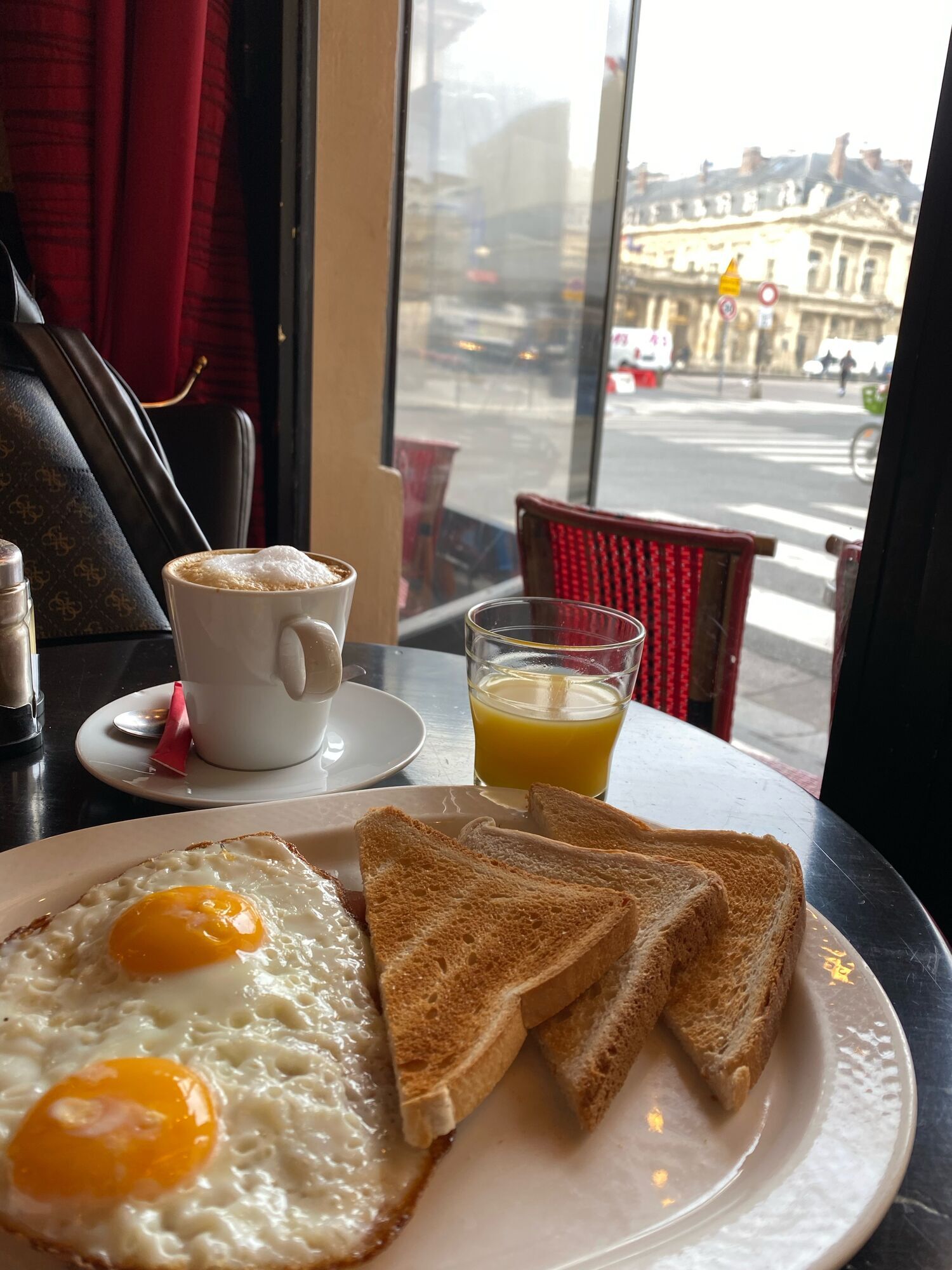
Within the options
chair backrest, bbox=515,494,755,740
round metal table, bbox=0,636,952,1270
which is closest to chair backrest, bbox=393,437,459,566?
chair backrest, bbox=515,494,755,740

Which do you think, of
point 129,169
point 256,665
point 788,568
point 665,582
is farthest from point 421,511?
point 256,665

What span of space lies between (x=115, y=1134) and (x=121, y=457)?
4.70ft

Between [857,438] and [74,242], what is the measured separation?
3.24 meters

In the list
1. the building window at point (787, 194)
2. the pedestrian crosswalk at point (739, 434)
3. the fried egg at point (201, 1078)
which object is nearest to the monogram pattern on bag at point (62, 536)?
the fried egg at point (201, 1078)

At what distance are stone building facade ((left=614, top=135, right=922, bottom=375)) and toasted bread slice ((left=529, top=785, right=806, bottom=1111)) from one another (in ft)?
7.73

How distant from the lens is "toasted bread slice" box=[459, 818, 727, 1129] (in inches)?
23.3

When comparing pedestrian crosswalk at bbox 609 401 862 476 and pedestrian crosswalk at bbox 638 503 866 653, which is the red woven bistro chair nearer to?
pedestrian crosswalk at bbox 638 503 866 653

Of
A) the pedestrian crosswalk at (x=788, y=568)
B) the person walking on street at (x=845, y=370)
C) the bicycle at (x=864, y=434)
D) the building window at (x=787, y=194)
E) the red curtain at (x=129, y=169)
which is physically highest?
the building window at (x=787, y=194)

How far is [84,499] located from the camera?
1.74 metres

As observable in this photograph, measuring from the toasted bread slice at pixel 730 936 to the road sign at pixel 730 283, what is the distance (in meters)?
3.48

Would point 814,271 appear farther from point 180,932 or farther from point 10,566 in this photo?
point 180,932

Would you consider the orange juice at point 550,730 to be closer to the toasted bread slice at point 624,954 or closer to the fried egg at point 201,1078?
the toasted bread slice at point 624,954

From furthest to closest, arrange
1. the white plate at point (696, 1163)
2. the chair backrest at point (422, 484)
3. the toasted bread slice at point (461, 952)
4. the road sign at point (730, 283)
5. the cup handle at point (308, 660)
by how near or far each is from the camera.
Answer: the road sign at point (730, 283), the chair backrest at point (422, 484), the cup handle at point (308, 660), the toasted bread slice at point (461, 952), the white plate at point (696, 1163)

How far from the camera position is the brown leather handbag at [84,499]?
168 cm
